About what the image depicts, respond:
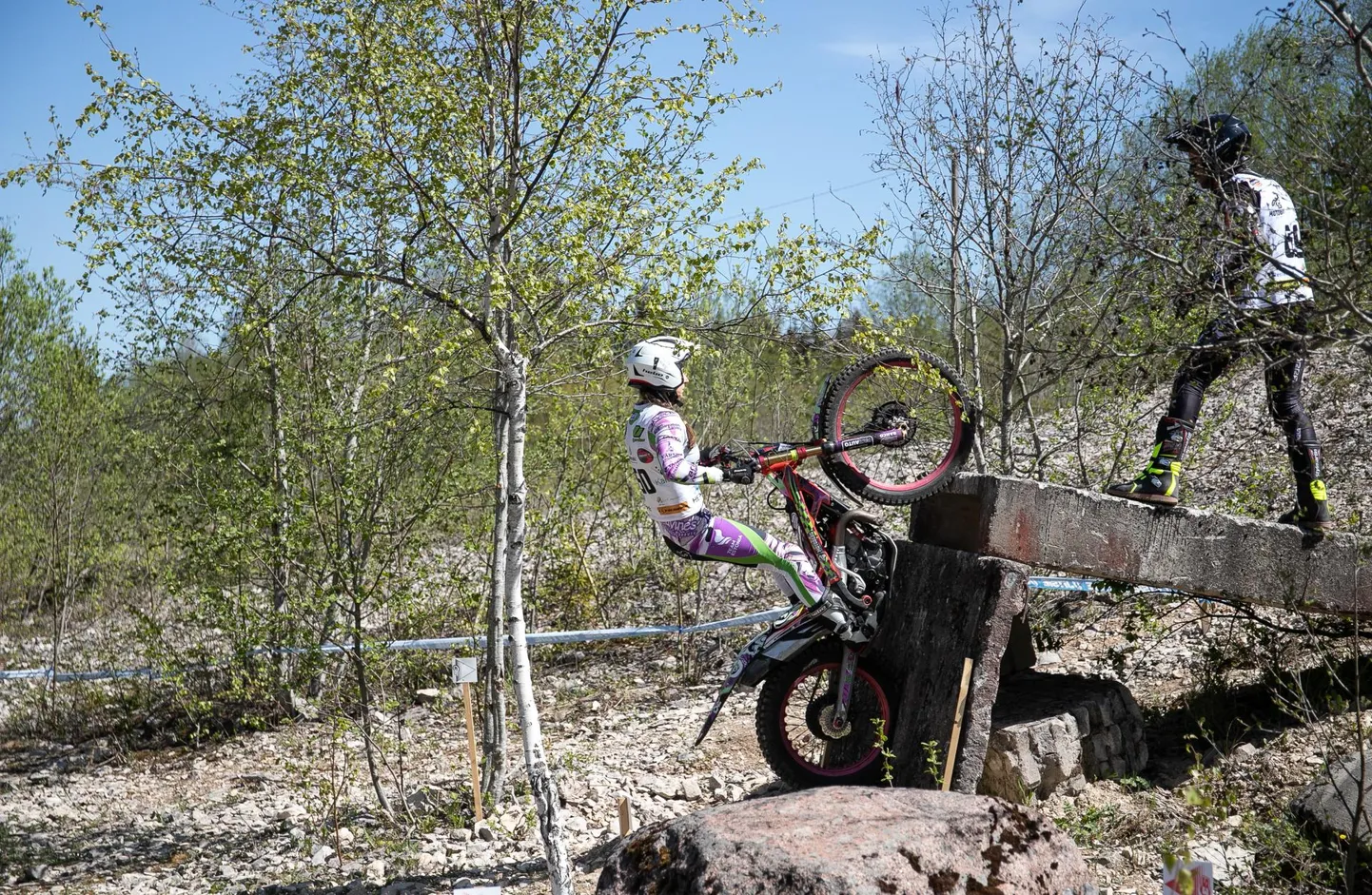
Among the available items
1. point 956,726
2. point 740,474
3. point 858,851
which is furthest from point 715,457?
point 858,851

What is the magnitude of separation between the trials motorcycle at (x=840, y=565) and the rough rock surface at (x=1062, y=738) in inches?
26.3

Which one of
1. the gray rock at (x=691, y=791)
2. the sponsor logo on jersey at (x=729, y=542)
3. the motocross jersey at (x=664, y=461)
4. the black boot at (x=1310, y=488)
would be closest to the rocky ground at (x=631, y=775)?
the gray rock at (x=691, y=791)

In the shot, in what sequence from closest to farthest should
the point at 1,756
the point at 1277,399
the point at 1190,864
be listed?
the point at 1190,864, the point at 1277,399, the point at 1,756

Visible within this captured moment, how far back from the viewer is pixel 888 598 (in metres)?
6.66

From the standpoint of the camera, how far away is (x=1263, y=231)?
5.89 m

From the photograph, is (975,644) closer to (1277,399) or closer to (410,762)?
(1277,399)

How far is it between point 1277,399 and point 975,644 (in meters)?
2.25

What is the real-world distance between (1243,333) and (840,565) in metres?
2.39

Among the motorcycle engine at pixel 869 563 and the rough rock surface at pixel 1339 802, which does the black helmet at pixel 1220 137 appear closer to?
the motorcycle engine at pixel 869 563

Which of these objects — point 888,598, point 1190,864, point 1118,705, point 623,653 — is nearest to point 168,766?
point 623,653

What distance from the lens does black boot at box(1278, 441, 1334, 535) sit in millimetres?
6289

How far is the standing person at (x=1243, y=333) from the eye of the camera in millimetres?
5641

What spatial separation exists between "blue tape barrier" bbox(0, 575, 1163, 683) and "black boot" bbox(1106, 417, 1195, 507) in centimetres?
176

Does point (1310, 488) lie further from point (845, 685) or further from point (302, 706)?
point (302, 706)
